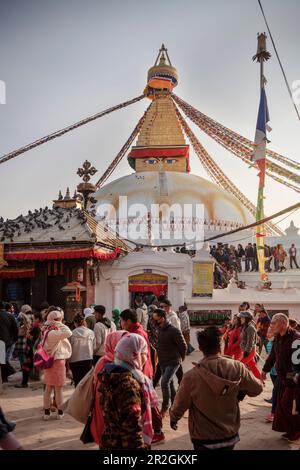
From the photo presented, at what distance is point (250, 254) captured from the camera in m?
21.5

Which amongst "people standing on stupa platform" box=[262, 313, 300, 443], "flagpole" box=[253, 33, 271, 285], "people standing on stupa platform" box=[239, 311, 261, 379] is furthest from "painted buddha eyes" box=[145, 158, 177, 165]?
"people standing on stupa platform" box=[262, 313, 300, 443]

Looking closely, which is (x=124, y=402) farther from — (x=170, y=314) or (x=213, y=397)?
(x=170, y=314)

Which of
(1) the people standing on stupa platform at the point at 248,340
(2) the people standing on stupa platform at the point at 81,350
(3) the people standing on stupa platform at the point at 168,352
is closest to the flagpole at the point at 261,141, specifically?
(1) the people standing on stupa platform at the point at 248,340

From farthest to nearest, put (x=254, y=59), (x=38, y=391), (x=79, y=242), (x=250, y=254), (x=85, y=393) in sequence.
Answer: (x=250, y=254), (x=254, y=59), (x=79, y=242), (x=38, y=391), (x=85, y=393)

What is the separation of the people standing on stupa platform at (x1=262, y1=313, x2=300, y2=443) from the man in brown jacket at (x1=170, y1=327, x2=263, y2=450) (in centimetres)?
204

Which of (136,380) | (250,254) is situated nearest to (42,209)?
(250,254)

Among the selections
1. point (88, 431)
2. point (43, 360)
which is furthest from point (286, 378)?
point (43, 360)

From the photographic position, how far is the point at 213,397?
11.4 ft

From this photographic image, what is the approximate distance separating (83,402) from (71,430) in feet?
7.40

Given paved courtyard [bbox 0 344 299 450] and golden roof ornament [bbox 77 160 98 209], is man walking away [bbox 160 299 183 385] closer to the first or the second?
paved courtyard [bbox 0 344 299 450]

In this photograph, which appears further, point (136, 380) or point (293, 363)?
point (293, 363)
